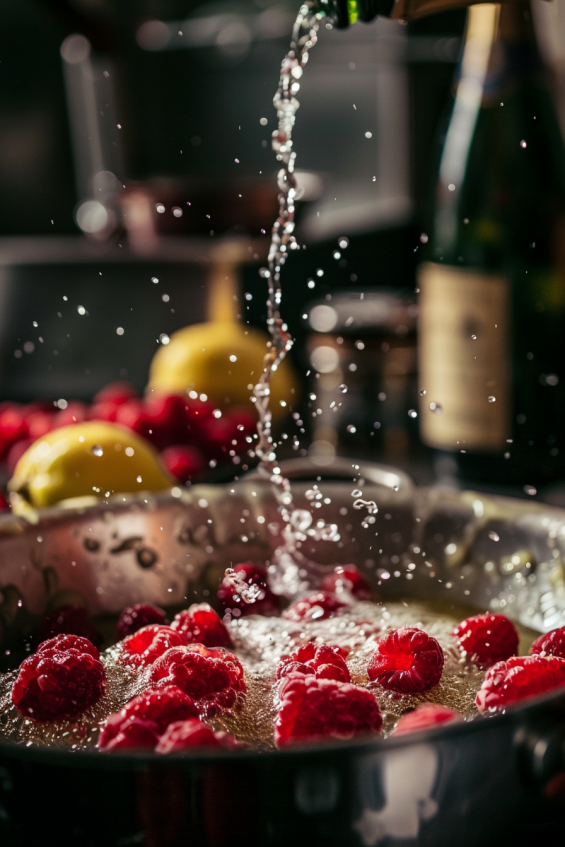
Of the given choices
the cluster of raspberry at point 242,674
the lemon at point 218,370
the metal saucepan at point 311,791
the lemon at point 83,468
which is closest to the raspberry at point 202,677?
the cluster of raspberry at point 242,674

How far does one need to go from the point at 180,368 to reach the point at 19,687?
0.57m

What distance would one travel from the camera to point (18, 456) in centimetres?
66

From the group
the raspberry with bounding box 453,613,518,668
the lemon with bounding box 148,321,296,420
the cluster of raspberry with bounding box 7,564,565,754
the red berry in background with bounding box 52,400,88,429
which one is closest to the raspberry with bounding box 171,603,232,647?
the cluster of raspberry with bounding box 7,564,565,754

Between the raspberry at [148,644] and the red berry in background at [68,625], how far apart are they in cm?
3

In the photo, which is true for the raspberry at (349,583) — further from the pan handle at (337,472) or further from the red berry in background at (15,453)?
the red berry in background at (15,453)

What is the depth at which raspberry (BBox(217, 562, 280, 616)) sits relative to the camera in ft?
1.42

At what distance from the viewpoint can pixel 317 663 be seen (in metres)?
0.33

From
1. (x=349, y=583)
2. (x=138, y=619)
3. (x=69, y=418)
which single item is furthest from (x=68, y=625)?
(x=69, y=418)

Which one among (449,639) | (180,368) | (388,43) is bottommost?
(449,639)

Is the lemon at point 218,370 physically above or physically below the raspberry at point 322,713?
above

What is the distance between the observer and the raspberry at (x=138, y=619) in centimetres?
40

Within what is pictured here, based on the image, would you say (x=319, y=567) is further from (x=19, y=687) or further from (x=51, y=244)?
(x=51, y=244)

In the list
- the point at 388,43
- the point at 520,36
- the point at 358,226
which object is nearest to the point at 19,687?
the point at 520,36

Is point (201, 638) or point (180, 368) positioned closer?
point (201, 638)
